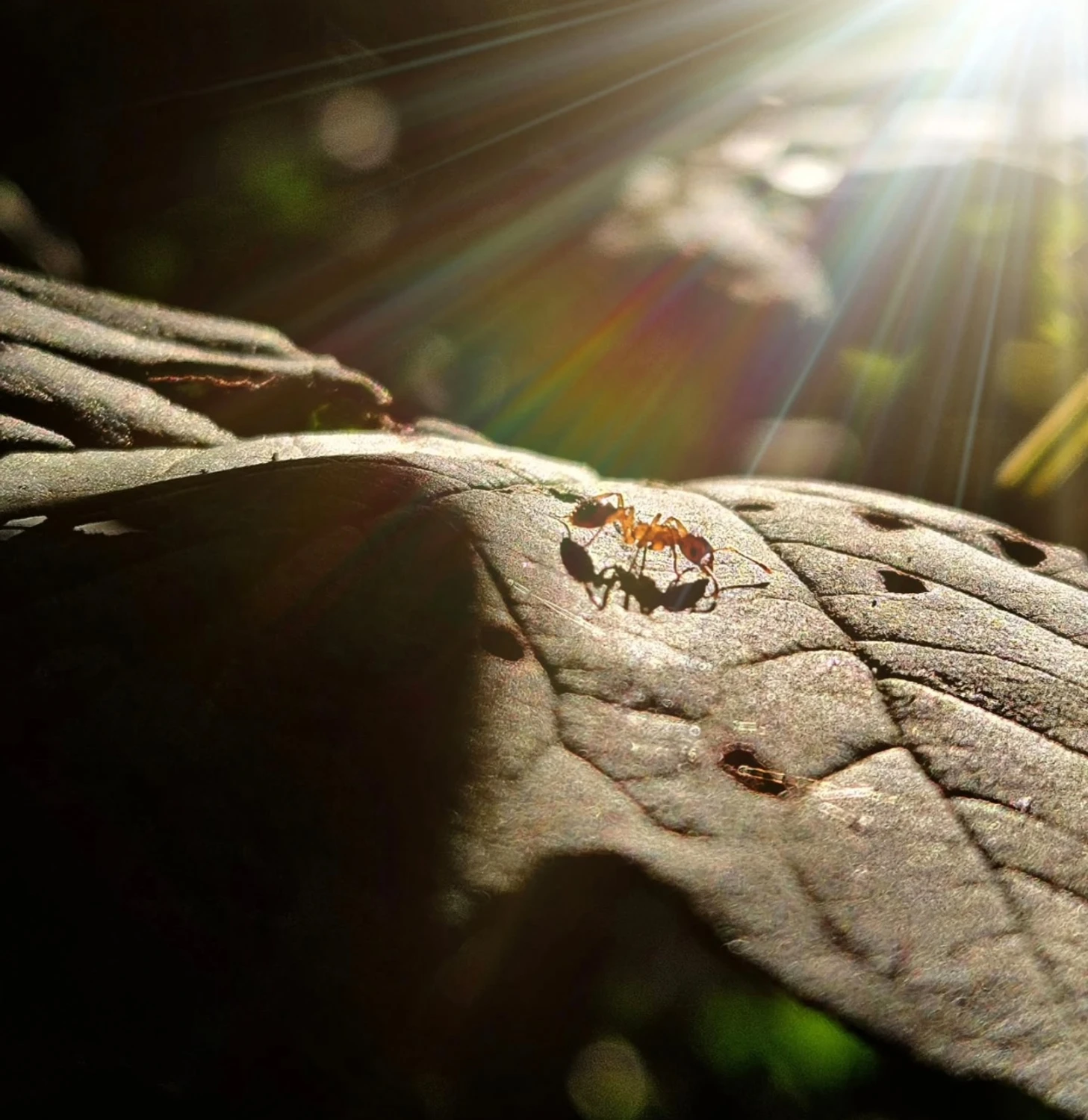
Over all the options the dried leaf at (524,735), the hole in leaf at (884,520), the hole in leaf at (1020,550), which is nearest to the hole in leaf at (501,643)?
the dried leaf at (524,735)

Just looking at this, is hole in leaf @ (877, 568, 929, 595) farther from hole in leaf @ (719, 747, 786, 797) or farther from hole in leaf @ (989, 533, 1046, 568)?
hole in leaf @ (719, 747, 786, 797)

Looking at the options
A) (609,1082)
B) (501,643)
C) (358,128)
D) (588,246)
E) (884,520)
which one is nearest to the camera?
(609,1082)

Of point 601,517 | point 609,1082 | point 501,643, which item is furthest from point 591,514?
point 609,1082

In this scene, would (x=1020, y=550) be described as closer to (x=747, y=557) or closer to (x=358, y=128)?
(x=747, y=557)

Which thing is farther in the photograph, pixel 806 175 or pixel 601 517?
pixel 806 175

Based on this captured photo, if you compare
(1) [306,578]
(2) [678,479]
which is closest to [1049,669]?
(1) [306,578]

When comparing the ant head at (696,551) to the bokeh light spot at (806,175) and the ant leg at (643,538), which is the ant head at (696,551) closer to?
the ant leg at (643,538)
